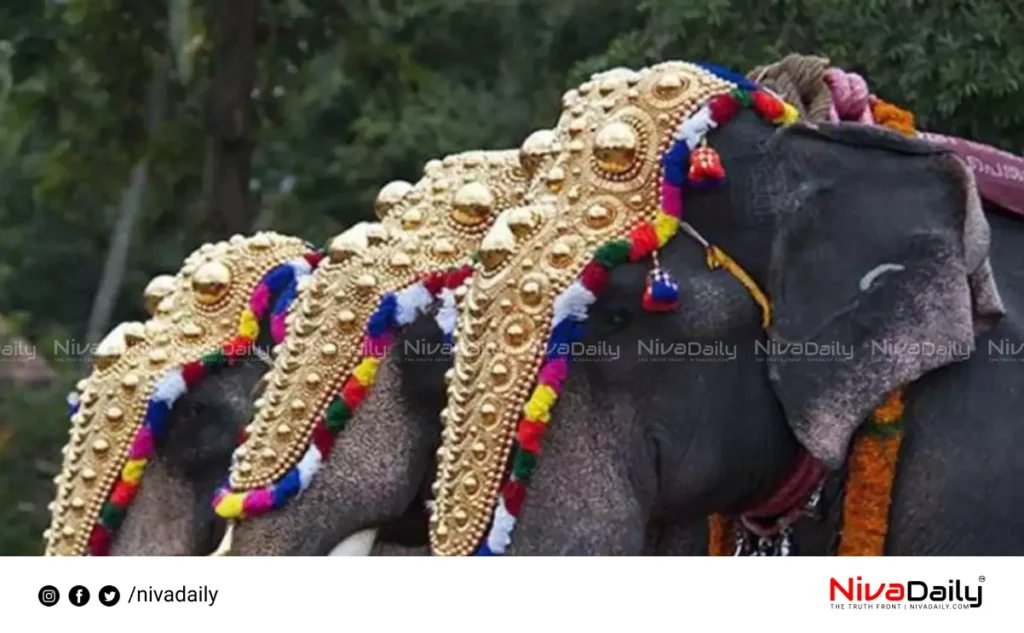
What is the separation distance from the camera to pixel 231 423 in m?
3.60

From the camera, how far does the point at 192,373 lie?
3576mm

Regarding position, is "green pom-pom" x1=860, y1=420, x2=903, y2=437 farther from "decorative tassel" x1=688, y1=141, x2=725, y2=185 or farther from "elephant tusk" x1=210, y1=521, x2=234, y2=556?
"elephant tusk" x1=210, y1=521, x2=234, y2=556

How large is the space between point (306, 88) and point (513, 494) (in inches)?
172

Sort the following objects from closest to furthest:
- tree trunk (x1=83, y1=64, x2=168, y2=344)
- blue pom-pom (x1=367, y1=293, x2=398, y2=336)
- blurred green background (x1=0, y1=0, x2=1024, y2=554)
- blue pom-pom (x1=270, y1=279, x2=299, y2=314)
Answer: blue pom-pom (x1=367, y1=293, x2=398, y2=336), blue pom-pom (x1=270, y1=279, x2=299, y2=314), blurred green background (x1=0, y1=0, x2=1024, y2=554), tree trunk (x1=83, y1=64, x2=168, y2=344)

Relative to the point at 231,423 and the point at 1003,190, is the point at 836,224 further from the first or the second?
the point at 231,423

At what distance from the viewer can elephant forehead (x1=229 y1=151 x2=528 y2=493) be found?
3.01 metres

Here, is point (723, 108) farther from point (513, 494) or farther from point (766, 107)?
point (513, 494)

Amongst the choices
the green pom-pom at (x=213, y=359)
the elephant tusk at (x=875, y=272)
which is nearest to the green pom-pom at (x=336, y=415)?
the green pom-pom at (x=213, y=359)

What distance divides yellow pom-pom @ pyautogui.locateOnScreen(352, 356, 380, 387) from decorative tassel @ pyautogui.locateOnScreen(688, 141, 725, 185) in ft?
1.82

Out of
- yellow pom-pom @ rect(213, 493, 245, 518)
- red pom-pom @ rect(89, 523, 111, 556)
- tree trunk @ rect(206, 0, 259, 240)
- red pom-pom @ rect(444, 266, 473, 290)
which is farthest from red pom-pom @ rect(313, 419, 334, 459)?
tree trunk @ rect(206, 0, 259, 240)

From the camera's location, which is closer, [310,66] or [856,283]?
[856,283]

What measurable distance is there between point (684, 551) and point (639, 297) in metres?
0.50

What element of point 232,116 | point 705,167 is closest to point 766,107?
point 705,167
